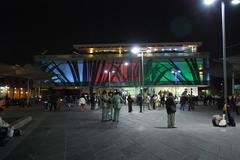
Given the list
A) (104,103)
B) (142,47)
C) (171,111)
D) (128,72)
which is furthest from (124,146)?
(142,47)

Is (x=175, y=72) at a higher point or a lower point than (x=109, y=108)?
higher

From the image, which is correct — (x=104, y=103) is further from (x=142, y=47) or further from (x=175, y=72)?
(x=142, y=47)

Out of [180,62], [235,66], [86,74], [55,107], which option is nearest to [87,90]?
[86,74]

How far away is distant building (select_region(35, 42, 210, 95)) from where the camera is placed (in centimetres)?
6600

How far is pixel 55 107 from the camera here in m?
28.4

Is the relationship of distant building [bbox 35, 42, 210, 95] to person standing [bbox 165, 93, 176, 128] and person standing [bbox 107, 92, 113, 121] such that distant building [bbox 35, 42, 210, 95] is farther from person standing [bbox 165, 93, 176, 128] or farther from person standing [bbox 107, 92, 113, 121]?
person standing [bbox 165, 93, 176, 128]

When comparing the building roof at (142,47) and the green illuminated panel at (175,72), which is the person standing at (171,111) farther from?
the building roof at (142,47)

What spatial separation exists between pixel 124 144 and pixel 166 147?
1367mm

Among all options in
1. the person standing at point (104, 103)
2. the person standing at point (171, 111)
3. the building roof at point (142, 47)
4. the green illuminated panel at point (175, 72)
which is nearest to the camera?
the person standing at point (171, 111)

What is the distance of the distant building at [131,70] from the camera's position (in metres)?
66.0

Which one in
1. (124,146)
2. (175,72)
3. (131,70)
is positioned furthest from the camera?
(131,70)

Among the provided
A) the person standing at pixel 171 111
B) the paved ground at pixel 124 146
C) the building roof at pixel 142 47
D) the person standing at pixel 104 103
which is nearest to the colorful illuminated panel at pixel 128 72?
the building roof at pixel 142 47

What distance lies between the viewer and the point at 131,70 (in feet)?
220

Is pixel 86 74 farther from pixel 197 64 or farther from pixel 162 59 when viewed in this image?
pixel 197 64
